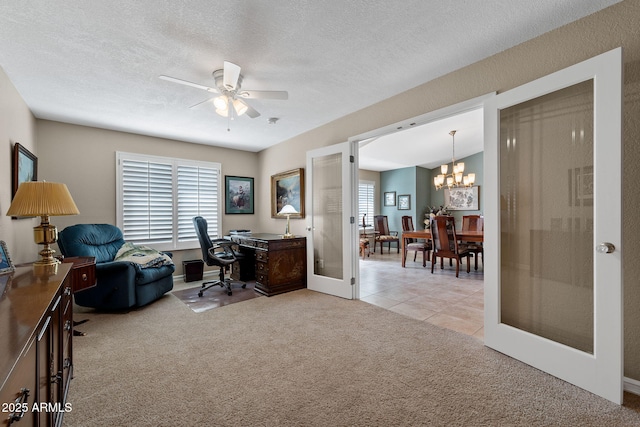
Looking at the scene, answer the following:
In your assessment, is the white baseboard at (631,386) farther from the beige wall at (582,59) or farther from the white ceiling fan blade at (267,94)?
the white ceiling fan blade at (267,94)

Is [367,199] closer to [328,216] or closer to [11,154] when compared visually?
[328,216]

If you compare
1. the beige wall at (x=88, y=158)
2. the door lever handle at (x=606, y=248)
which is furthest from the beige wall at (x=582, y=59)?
the beige wall at (x=88, y=158)

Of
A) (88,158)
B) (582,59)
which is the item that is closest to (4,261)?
(88,158)

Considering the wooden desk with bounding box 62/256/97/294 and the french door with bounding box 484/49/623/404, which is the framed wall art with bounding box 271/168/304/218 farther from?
the french door with bounding box 484/49/623/404

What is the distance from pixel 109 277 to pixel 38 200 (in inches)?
58.2

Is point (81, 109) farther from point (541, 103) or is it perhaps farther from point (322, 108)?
point (541, 103)

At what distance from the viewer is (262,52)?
231cm

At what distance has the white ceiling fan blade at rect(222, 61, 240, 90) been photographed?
2176 mm

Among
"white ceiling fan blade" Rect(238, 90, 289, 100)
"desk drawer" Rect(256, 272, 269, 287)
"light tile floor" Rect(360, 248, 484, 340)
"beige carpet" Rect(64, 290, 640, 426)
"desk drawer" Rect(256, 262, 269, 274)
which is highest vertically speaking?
"white ceiling fan blade" Rect(238, 90, 289, 100)

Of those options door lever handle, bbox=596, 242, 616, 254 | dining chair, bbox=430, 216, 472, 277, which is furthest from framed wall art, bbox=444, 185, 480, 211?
door lever handle, bbox=596, 242, 616, 254

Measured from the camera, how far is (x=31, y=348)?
3.22 ft

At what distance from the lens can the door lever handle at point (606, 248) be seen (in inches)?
65.3

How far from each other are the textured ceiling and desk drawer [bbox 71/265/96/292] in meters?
1.83

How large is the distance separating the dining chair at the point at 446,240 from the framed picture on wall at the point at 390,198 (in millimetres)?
3649
